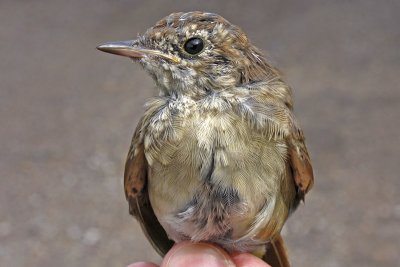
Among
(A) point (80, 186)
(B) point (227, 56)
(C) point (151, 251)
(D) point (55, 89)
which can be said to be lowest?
(C) point (151, 251)

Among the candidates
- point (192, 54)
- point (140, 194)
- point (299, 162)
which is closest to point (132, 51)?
point (192, 54)

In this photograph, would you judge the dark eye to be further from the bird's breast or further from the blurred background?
the blurred background

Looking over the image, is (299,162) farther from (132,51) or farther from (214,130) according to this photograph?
(132,51)

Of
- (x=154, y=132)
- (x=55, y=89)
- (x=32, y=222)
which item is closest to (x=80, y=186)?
(x=32, y=222)

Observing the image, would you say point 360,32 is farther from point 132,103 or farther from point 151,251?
point 151,251

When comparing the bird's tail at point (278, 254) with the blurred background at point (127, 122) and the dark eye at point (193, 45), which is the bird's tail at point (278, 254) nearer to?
the dark eye at point (193, 45)

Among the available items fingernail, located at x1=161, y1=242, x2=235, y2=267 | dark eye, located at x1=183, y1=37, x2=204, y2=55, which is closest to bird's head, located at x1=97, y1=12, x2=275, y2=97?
dark eye, located at x1=183, y1=37, x2=204, y2=55
